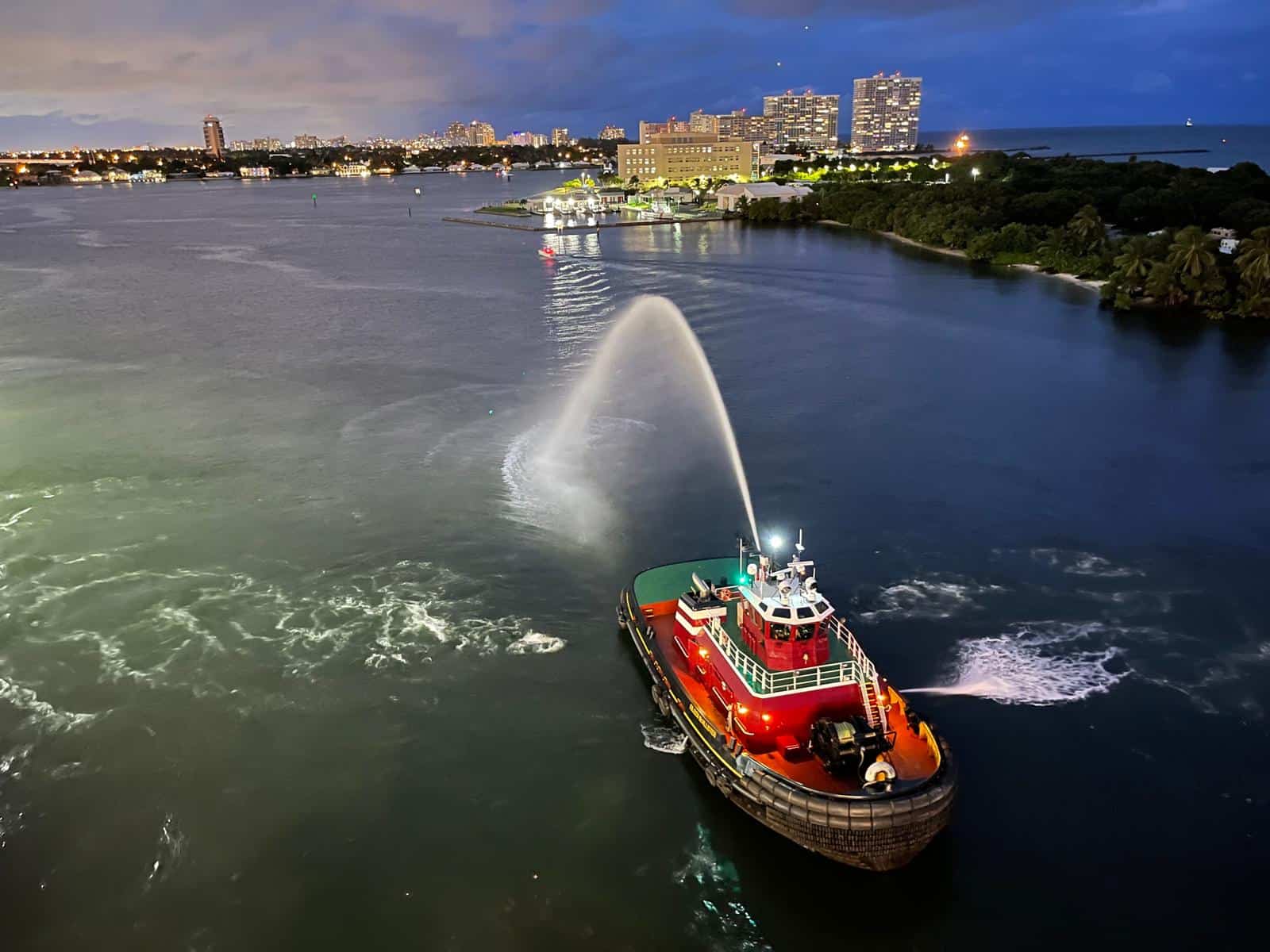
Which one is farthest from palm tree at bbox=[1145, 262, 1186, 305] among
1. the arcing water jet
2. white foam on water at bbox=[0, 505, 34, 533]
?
white foam on water at bbox=[0, 505, 34, 533]

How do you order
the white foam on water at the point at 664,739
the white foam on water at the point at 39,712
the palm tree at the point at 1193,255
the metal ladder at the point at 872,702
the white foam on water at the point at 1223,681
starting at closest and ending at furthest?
the metal ladder at the point at 872,702, the white foam on water at the point at 664,739, the white foam on water at the point at 39,712, the white foam on water at the point at 1223,681, the palm tree at the point at 1193,255

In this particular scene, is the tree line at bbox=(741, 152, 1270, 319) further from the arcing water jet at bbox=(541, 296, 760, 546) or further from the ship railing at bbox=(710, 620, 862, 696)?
the ship railing at bbox=(710, 620, 862, 696)

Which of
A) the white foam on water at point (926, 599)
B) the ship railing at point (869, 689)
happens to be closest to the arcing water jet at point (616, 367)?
the white foam on water at point (926, 599)

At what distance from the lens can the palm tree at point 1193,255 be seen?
3108 inches

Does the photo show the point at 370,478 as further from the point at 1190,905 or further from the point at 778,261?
the point at 778,261

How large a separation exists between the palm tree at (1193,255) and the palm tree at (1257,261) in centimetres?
249

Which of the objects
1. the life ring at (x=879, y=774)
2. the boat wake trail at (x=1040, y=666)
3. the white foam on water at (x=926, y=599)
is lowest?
the boat wake trail at (x=1040, y=666)

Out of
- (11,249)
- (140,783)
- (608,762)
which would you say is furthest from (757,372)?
(11,249)

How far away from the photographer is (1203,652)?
28438 millimetres

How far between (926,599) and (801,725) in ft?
40.3

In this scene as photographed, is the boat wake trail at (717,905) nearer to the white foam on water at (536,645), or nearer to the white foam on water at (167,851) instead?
the white foam on water at (536,645)

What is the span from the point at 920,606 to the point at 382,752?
61.3ft

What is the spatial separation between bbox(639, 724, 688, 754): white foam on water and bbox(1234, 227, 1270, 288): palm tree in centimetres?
7765

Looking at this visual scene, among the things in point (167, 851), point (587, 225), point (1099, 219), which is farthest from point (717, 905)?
point (587, 225)
